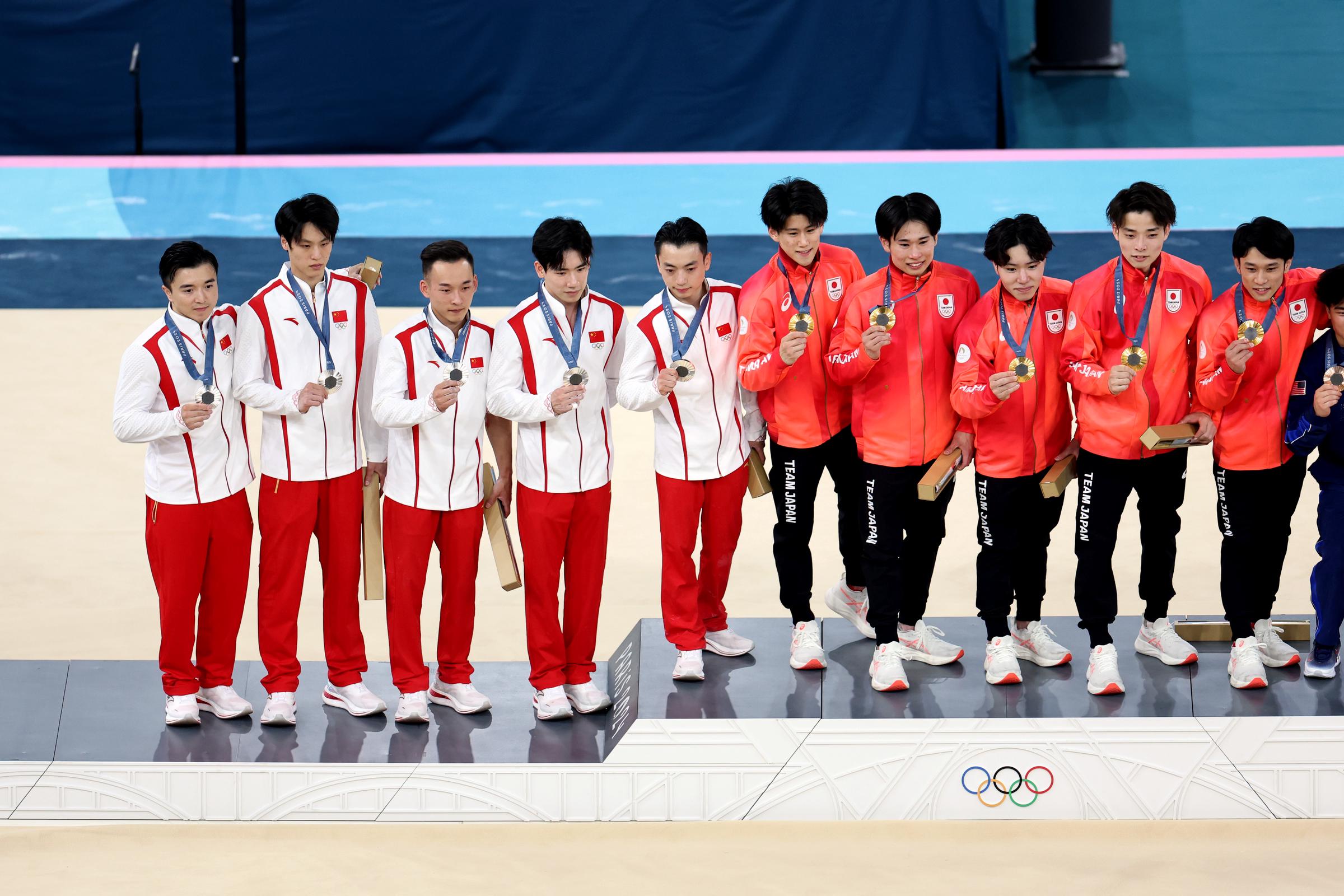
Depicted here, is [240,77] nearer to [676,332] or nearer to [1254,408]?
[676,332]

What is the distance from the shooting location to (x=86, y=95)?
1280cm

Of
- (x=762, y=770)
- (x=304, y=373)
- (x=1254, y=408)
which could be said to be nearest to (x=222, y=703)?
(x=304, y=373)

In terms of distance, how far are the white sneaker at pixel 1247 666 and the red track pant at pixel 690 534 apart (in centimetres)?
164

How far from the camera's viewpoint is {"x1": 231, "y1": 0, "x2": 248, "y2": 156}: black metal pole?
12.4 meters

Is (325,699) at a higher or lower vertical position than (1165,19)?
lower

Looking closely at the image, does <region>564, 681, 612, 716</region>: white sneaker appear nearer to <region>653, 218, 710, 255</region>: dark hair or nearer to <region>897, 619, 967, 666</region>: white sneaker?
<region>897, 619, 967, 666</region>: white sneaker

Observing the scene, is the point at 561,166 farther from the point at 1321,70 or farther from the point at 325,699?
the point at 325,699

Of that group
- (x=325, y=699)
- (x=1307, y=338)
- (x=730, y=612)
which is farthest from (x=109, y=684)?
(x=1307, y=338)

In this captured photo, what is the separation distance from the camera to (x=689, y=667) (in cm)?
461

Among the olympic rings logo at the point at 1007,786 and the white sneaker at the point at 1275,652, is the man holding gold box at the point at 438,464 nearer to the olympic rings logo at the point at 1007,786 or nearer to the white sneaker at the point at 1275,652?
the olympic rings logo at the point at 1007,786

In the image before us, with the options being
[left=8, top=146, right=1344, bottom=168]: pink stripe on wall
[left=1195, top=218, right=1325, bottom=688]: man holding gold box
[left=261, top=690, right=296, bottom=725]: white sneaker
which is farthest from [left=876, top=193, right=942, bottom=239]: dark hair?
[left=8, top=146, right=1344, bottom=168]: pink stripe on wall

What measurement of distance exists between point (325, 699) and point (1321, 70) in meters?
11.8

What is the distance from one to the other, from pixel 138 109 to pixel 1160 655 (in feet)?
35.8

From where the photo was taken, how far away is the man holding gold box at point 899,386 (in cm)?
438
